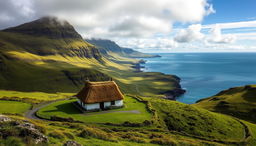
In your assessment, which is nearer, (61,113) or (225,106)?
(61,113)

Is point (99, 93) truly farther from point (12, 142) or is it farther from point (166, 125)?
point (12, 142)

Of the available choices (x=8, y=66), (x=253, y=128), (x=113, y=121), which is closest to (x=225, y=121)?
(x=253, y=128)

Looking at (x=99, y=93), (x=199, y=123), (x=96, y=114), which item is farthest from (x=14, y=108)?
(x=199, y=123)

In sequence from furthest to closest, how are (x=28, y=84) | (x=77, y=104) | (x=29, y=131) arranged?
(x=28, y=84), (x=77, y=104), (x=29, y=131)

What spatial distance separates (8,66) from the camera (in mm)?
179375

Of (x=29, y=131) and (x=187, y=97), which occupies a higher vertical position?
(x=29, y=131)

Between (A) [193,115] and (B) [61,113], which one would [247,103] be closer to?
(A) [193,115]

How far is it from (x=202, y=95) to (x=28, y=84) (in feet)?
519

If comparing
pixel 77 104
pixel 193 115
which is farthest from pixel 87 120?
pixel 193 115

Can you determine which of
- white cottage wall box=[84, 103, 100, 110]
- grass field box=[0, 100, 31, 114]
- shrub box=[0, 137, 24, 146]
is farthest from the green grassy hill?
shrub box=[0, 137, 24, 146]

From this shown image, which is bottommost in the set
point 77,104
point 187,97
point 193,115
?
point 187,97

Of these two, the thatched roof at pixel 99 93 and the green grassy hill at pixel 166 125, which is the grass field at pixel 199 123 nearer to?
the green grassy hill at pixel 166 125

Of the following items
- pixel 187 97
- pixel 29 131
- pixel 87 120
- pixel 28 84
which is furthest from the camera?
pixel 187 97

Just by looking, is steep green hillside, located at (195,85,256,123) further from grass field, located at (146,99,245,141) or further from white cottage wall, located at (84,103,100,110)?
white cottage wall, located at (84,103,100,110)
